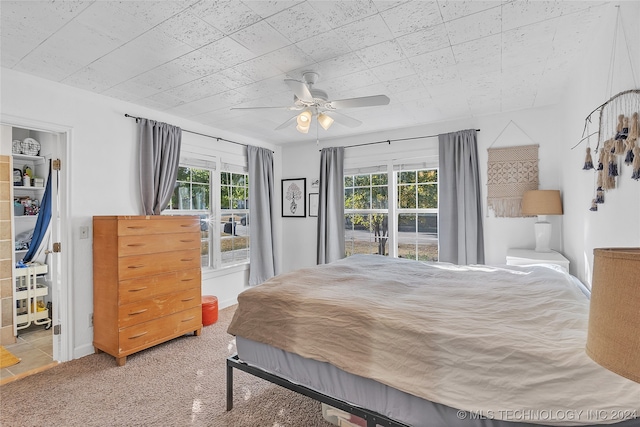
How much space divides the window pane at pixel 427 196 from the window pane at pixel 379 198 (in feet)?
1.60

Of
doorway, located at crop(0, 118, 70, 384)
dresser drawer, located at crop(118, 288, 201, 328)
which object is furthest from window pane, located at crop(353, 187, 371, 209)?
doorway, located at crop(0, 118, 70, 384)

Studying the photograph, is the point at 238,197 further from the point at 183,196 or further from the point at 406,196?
the point at 406,196

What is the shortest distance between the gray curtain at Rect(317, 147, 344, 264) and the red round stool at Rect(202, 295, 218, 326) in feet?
5.51

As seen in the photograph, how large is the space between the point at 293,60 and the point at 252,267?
10.6 ft

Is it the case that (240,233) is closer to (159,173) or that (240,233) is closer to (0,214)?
(159,173)

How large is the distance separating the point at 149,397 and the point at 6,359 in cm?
170

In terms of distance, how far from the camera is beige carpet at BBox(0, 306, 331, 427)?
80.3 inches

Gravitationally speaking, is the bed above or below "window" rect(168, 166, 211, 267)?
below

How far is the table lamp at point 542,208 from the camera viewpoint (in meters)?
3.12

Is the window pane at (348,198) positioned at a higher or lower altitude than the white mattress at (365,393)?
higher

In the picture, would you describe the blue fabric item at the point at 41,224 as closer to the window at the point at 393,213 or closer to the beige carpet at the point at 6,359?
the beige carpet at the point at 6,359

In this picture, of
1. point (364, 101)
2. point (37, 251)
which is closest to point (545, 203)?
point (364, 101)

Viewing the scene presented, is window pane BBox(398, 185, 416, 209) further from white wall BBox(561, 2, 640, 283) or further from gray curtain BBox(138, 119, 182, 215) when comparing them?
gray curtain BBox(138, 119, 182, 215)

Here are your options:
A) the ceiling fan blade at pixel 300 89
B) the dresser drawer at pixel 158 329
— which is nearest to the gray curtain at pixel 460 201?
the ceiling fan blade at pixel 300 89
